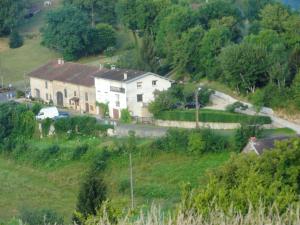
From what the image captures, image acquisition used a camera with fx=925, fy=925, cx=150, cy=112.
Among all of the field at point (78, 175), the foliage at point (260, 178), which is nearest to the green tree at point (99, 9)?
the field at point (78, 175)

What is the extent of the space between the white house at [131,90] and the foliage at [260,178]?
649 cm

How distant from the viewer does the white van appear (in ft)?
59.1

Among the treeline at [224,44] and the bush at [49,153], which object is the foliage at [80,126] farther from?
the treeline at [224,44]

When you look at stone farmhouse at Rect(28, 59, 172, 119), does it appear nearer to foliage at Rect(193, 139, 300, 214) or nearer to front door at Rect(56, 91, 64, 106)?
front door at Rect(56, 91, 64, 106)

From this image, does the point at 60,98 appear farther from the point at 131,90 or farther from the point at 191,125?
the point at 191,125

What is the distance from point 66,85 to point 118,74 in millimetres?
1595

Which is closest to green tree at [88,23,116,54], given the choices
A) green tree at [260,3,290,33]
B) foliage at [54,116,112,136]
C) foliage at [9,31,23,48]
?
foliage at [9,31,23,48]

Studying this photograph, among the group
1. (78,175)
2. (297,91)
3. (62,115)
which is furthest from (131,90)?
(297,91)

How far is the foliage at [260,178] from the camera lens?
8953mm

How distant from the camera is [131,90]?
59.6 feet

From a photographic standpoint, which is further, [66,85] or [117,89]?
[66,85]

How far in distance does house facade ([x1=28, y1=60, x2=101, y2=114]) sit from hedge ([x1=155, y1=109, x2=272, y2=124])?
7.20 ft

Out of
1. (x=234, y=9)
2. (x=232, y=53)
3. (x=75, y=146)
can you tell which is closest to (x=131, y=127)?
(x=75, y=146)

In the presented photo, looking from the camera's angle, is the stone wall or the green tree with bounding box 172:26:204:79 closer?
the stone wall
